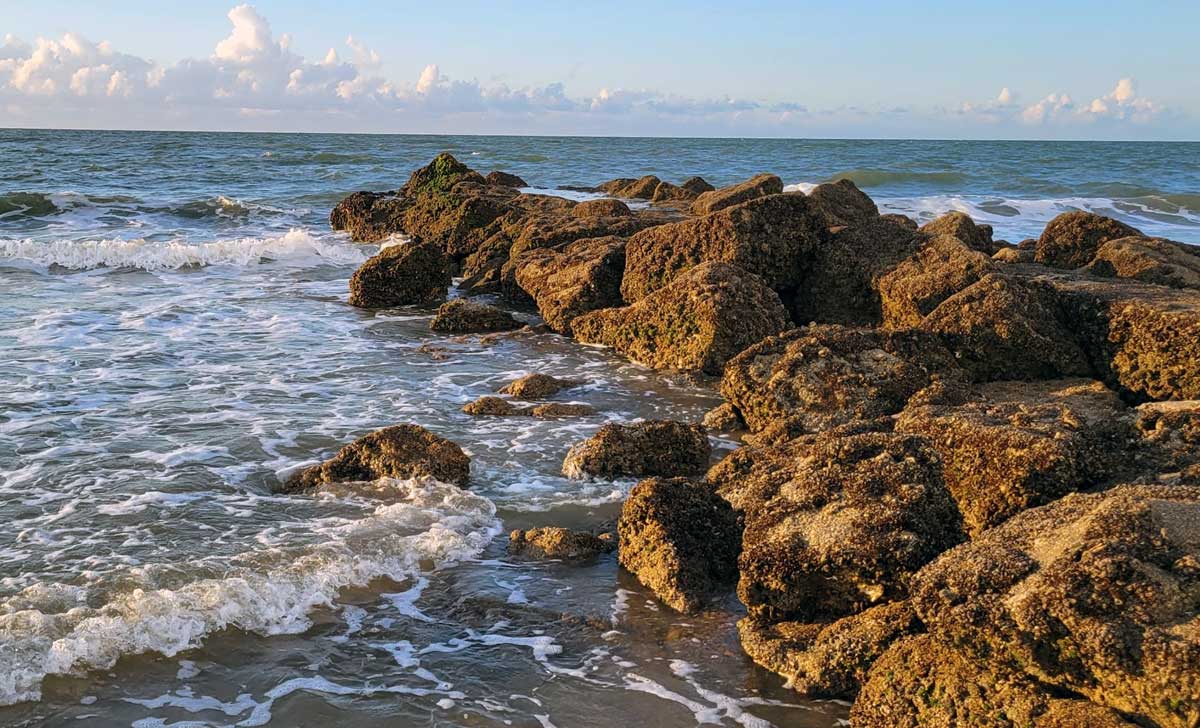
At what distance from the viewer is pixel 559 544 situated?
5.43 m

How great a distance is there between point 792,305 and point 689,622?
250 inches

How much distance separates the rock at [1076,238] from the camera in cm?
1085

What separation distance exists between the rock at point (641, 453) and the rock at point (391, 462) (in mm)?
794

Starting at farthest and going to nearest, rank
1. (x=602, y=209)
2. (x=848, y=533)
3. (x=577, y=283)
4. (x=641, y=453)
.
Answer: (x=602, y=209) < (x=577, y=283) < (x=641, y=453) < (x=848, y=533)

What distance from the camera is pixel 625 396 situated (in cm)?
866

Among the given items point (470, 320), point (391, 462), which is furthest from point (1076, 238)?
point (391, 462)

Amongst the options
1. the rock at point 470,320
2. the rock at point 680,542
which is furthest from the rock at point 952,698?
the rock at point 470,320

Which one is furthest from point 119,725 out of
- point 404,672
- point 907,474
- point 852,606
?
point 907,474

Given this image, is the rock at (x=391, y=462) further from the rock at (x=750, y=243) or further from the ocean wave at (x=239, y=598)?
the rock at (x=750, y=243)

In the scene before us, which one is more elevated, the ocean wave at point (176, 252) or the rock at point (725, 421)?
the ocean wave at point (176, 252)

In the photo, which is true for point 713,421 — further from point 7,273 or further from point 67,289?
point 7,273

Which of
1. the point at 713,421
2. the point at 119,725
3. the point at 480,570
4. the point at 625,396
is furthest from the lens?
the point at 625,396

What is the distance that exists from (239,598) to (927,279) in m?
6.79

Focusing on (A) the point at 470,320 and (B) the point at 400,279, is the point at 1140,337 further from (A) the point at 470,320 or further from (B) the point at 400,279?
(B) the point at 400,279
